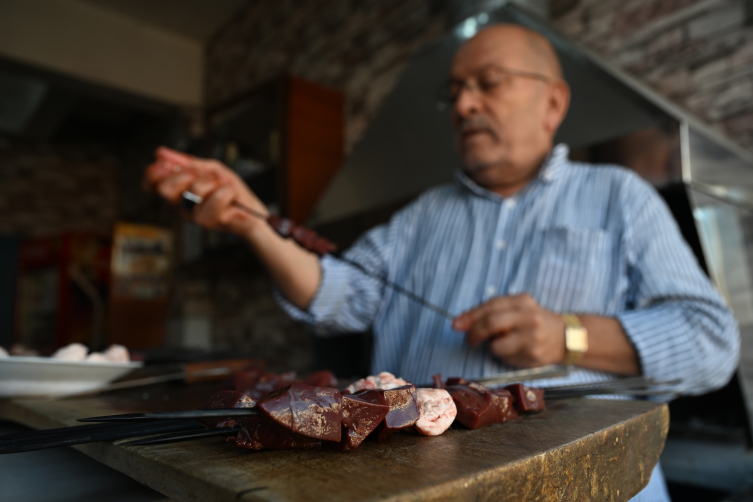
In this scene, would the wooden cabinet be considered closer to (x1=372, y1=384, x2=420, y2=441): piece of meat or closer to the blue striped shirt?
the blue striped shirt

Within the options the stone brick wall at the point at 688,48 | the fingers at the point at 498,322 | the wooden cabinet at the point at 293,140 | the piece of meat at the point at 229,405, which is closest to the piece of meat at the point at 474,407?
Answer: the piece of meat at the point at 229,405

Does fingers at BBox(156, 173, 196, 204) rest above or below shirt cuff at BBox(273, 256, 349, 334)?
above

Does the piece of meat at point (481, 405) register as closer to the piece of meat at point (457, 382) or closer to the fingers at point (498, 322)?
the piece of meat at point (457, 382)

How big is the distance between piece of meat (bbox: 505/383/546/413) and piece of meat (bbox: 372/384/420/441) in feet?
0.59

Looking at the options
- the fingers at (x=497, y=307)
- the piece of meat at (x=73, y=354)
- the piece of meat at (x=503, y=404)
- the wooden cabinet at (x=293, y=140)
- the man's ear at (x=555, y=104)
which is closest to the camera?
the piece of meat at (x=503, y=404)

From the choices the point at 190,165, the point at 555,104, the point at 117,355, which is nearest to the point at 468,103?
the point at 555,104

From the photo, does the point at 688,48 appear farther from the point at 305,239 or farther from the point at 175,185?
the point at 175,185

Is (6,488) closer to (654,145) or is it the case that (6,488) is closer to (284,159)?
(654,145)

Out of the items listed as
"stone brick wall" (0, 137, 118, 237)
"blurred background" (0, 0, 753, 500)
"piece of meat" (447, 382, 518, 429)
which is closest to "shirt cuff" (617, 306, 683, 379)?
Result: "blurred background" (0, 0, 753, 500)

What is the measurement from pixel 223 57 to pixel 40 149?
13.8ft

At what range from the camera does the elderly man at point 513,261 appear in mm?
1110

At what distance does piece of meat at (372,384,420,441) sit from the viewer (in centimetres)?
50

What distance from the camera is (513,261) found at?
141 centimetres

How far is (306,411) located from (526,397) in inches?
12.6
